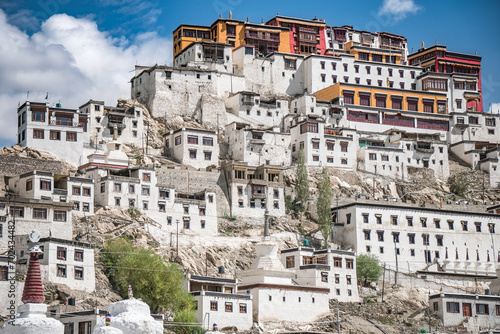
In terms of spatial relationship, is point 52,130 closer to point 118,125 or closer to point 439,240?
point 118,125

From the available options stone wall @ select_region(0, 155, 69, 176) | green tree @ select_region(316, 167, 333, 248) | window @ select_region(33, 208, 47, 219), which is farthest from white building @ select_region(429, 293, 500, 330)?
stone wall @ select_region(0, 155, 69, 176)

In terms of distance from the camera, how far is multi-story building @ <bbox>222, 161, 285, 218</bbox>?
3551 inches

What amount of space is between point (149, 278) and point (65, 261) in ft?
21.4

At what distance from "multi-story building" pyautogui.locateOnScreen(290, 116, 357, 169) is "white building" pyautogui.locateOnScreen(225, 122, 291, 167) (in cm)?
167

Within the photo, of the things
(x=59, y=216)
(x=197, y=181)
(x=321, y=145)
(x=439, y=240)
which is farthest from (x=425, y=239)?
(x=59, y=216)

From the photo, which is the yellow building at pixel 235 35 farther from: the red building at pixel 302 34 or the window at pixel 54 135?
the window at pixel 54 135

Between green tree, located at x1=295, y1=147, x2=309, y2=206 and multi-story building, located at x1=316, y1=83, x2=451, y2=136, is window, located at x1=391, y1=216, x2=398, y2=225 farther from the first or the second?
multi-story building, located at x1=316, y1=83, x2=451, y2=136

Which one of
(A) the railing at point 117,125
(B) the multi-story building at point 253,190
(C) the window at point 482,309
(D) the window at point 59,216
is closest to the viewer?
(D) the window at point 59,216

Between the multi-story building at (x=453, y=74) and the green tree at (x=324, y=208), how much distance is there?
141ft

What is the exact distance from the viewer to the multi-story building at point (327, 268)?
250ft

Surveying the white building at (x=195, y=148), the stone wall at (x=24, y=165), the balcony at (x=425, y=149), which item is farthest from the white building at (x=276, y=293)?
the balcony at (x=425, y=149)

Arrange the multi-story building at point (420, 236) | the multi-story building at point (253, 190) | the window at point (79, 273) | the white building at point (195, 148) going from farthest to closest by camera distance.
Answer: the white building at point (195, 148) → the multi-story building at point (253, 190) → the multi-story building at point (420, 236) → the window at point (79, 273)

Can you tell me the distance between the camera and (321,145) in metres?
104

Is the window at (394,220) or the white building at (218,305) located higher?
the window at (394,220)
